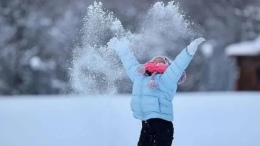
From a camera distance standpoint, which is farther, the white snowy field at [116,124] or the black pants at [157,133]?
the white snowy field at [116,124]

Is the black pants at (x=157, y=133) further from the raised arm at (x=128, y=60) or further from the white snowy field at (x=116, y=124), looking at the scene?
the white snowy field at (x=116, y=124)

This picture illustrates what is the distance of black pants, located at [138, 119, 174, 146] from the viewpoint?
1714 mm

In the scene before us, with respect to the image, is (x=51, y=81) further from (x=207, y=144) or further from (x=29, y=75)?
(x=207, y=144)

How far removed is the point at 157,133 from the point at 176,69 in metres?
0.19

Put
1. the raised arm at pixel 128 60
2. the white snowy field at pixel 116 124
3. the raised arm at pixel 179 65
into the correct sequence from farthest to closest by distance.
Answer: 1. the white snowy field at pixel 116 124
2. the raised arm at pixel 128 60
3. the raised arm at pixel 179 65

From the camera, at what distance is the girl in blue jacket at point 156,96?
172cm

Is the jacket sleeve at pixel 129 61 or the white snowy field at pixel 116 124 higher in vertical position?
the jacket sleeve at pixel 129 61

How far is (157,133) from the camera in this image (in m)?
1.72

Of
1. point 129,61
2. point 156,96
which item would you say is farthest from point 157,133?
point 129,61

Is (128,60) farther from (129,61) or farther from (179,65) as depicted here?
(179,65)

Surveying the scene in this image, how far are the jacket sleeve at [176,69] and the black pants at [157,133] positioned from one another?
0.38 feet

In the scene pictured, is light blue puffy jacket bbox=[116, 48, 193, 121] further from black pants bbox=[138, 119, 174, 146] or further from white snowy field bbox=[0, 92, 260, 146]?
white snowy field bbox=[0, 92, 260, 146]

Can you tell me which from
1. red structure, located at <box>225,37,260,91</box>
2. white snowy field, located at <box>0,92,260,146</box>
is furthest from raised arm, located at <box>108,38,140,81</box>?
red structure, located at <box>225,37,260,91</box>

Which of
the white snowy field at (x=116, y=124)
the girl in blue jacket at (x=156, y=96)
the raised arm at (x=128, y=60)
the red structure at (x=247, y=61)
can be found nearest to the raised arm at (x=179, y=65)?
the girl in blue jacket at (x=156, y=96)
